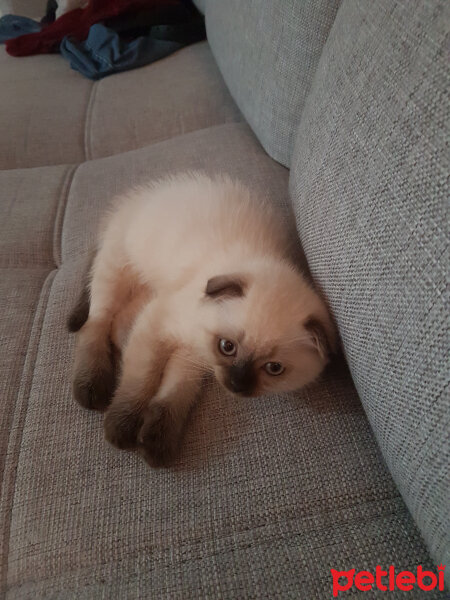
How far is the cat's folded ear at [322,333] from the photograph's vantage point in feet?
2.86

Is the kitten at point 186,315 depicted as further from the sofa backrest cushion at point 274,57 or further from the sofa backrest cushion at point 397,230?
Result: the sofa backrest cushion at point 274,57

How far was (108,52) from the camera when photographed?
2.17 metres

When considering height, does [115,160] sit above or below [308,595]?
below

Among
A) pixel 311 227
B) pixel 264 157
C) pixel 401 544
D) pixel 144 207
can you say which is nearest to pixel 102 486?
pixel 401 544

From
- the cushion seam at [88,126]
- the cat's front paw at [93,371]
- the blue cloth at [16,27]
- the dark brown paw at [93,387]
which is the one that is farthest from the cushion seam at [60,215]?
the blue cloth at [16,27]

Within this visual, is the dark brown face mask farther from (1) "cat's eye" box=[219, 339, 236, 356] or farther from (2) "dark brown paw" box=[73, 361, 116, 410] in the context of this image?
(2) "dark brown paw" box=[73, 361, 116, 410]

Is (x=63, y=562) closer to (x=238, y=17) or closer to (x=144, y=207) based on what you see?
(x=144, y=207)

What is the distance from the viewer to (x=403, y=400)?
0.62 meters

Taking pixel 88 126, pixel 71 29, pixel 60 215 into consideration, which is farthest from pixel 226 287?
pixel 71 29

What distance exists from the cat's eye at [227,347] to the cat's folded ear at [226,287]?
0.10m

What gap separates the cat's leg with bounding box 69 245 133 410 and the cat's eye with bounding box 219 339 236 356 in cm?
28

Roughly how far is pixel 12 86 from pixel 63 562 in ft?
7.06

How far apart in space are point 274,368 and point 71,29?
7.86ft

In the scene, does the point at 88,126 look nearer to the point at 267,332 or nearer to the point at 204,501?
the point at 267,332
